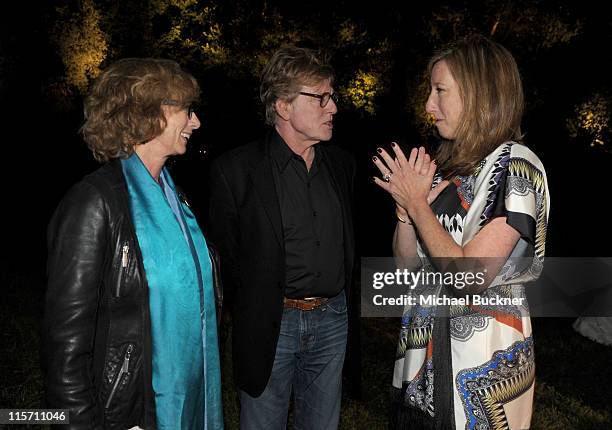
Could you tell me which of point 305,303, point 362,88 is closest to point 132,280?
point 305,303

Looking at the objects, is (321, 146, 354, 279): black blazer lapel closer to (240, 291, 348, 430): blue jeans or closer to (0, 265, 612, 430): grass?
(240, 291, 348, 430): blue jeans

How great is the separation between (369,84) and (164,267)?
7787 mm

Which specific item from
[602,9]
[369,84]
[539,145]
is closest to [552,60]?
[602,9]

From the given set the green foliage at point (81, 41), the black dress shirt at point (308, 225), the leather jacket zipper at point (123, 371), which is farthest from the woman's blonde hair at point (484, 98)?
the green foliage at point (81, 41)

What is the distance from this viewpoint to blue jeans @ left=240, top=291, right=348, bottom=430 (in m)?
3.74

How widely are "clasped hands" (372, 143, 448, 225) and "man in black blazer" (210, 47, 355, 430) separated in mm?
1066

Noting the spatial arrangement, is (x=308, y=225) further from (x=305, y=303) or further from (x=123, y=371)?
(x=123, y=371)

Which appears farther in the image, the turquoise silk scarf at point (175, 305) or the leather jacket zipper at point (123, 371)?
the turquoise silk scarf at point (175, 305)

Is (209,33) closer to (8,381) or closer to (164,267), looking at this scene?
(8,381)

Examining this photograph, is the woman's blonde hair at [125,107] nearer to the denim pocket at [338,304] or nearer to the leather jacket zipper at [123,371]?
the leather jacket zipper at [123,371]

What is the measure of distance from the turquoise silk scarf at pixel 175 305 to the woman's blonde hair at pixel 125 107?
0.11m

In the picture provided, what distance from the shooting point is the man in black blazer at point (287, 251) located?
12.0ft

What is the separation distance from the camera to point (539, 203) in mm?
2588

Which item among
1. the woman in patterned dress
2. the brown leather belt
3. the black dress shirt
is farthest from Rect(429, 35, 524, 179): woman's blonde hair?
the brown leather belt
